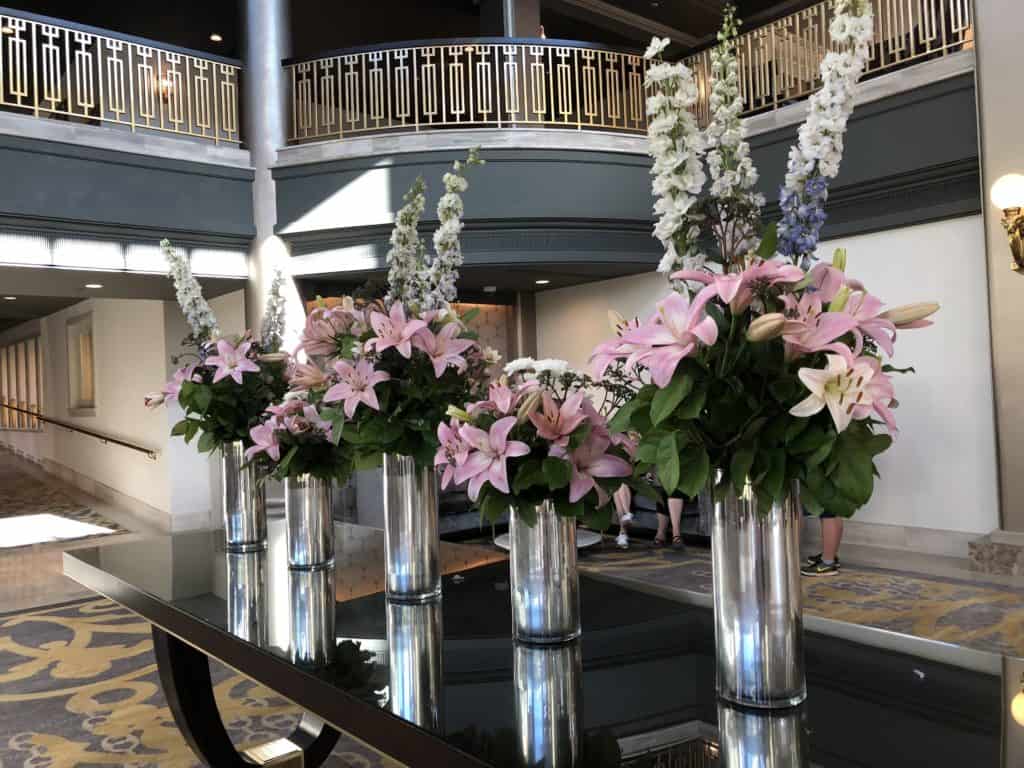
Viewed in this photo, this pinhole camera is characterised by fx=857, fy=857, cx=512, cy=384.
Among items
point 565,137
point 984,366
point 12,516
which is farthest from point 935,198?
point 12,516

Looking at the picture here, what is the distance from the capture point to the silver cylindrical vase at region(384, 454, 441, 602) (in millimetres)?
1706

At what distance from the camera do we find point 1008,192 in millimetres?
5895

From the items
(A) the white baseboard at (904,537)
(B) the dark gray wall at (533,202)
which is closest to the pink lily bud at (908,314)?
(A) the white baseboard at (904,537)

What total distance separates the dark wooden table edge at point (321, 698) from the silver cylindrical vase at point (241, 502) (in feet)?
1.65

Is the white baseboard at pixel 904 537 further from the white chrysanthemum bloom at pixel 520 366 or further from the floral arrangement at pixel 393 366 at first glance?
the white chrysanthemum bloom at pixel 520 366

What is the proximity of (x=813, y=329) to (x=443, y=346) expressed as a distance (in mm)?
830

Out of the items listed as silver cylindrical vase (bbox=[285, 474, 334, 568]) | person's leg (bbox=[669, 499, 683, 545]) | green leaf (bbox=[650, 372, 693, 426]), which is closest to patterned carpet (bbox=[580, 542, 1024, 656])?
person's leg (bbox=[669, 499, 683, 545])

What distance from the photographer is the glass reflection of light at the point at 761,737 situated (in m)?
0.93

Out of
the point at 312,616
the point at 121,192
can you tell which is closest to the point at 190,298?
the point at 312,616

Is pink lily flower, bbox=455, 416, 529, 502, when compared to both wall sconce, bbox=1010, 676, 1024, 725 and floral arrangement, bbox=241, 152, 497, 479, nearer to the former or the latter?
floral arrangement, bbox=241, 152, 497, 479

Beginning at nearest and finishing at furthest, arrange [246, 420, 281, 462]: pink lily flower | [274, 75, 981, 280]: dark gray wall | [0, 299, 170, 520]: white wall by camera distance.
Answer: [246, 420, 281, 462]: pink lily flower < [274, 75, 981, 280]: dark gray wall < [0, 299, 170, 520]: white wall

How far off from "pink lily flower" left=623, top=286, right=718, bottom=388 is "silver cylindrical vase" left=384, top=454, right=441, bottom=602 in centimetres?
83

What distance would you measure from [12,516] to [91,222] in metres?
5.03

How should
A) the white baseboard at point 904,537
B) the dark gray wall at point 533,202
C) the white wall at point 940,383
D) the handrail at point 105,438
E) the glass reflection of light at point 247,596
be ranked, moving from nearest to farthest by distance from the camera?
the glass reflection of light at point 247,596 → the white wall at point 940,383 → the white baseboard at point 904,537 → the dark gray wall at point 533,202 → the handrail at point 105,438
